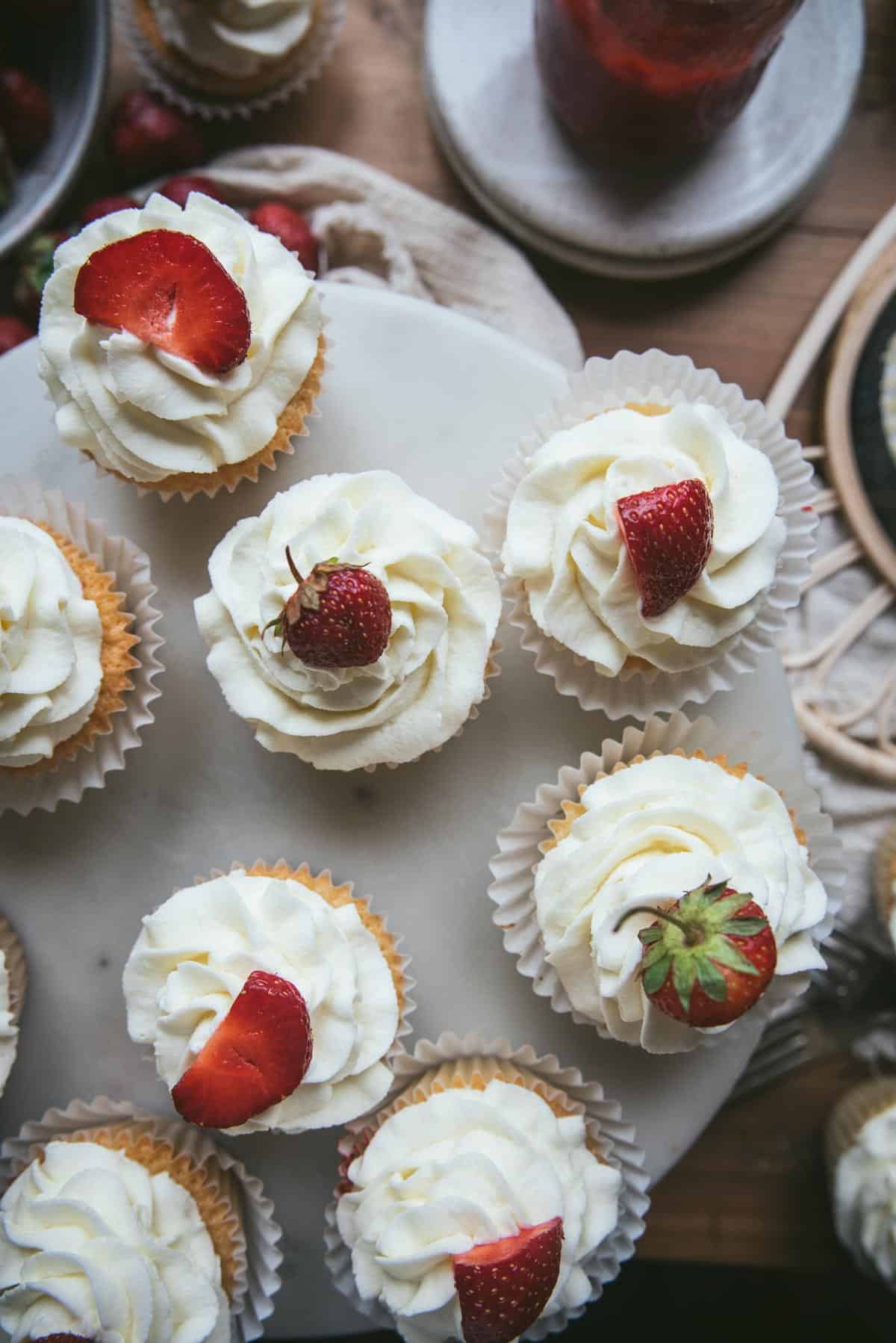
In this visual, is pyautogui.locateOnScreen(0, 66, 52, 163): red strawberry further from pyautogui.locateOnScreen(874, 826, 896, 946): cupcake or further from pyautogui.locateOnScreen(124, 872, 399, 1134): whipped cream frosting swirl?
pyautogui.locateOnScreen(874, 826, 896, 946): cupcake

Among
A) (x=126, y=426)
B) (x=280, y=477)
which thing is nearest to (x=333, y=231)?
(x=280, y=477)

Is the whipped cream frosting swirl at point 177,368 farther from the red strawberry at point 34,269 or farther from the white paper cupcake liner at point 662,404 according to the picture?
the red strawberry at point 34,269

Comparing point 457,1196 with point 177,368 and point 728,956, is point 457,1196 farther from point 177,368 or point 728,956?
point 177,368

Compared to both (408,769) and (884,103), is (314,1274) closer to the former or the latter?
(408,769)

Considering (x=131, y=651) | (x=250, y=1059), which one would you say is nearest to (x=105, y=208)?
(x=131, y=651)

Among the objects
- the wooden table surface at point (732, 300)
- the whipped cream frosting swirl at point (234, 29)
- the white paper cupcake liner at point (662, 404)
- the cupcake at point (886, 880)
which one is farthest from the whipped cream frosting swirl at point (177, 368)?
the cupcake at point (886, 880)

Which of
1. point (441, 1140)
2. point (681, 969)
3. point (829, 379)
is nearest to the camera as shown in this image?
point (681, 969)
